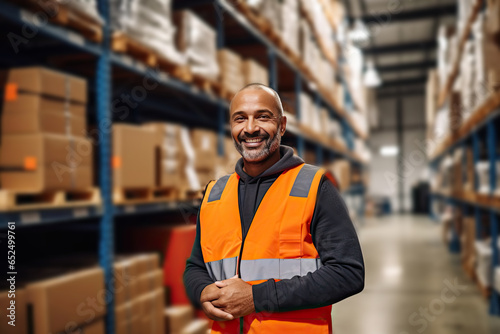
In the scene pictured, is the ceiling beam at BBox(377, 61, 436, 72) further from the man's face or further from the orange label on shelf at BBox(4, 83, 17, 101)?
the man's face

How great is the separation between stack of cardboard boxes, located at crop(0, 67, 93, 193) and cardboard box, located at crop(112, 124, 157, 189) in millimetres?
483

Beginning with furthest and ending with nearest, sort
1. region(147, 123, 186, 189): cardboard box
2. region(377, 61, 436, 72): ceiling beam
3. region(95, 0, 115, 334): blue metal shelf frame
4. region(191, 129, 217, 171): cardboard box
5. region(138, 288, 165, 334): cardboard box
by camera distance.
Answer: region(377, 61, 436, 72): ceiling beam < region(191, 129, 217, 171): cardboard box < region(147, 123, 186, 189): cardboard box < region(138, 288, 165, 334): cardboard box < region(95, 0, 115, 334): blue metal shelf frame

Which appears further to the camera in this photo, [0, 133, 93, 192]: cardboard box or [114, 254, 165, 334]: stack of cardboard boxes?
[114, 254, 165, 334]: stack of cardboard boxes

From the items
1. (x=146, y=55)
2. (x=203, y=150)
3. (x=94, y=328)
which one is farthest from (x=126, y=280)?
(x=146, y=55)

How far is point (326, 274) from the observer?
1.44 m

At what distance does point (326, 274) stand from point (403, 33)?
17.2 m

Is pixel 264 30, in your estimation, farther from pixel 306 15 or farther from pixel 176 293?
pixel 176 293

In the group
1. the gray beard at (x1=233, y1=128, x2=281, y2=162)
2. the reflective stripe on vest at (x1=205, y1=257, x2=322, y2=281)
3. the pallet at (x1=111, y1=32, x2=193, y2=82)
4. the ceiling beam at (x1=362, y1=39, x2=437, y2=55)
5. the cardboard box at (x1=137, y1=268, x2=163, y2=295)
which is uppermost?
the ceiling beam at (x1=362, y1=39, x2=437, y2=55)

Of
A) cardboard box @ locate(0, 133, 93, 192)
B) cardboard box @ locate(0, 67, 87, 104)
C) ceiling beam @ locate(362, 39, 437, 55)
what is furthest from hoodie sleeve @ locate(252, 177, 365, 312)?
ceiling beam @ locate(362, 39, 437, 55)

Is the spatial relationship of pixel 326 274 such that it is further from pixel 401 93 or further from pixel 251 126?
pixel 401 93

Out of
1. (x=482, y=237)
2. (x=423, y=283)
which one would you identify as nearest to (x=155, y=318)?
(x=423, y=283)

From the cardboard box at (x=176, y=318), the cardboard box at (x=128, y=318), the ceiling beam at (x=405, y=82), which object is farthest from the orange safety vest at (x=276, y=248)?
the ceiling beam at (x=405, y=82)

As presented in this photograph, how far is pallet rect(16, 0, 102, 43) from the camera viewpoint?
259 centimetres

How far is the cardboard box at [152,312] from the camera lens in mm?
3564
